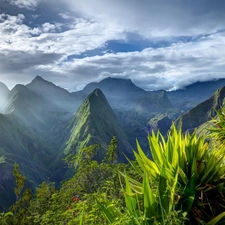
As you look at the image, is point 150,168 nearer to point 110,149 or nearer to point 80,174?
point 80,174

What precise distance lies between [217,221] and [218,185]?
688mm

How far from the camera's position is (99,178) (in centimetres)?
2905

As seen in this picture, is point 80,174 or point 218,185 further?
point 80,174

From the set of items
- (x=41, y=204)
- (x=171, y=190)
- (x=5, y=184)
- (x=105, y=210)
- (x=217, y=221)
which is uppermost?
(x=171, y=190)

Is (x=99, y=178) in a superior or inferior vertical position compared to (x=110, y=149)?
inferior

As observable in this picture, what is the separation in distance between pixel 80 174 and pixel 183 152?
24896 mm

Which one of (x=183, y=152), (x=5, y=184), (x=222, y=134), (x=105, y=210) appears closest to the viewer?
(x=105, y=210)

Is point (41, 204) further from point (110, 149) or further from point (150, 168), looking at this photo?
→ point (150, 168)

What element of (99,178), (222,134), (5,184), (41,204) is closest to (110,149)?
(99,178)

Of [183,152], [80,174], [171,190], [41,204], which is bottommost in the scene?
[41,204]

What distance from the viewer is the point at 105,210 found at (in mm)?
4324

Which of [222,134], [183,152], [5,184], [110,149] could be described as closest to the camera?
[183,152]

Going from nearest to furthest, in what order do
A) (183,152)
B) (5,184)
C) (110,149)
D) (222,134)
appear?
1. (183,152)
2. (222,134)
3. (110,149)
4. (5,184)

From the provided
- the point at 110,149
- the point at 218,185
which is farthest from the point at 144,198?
the point at 110,149
